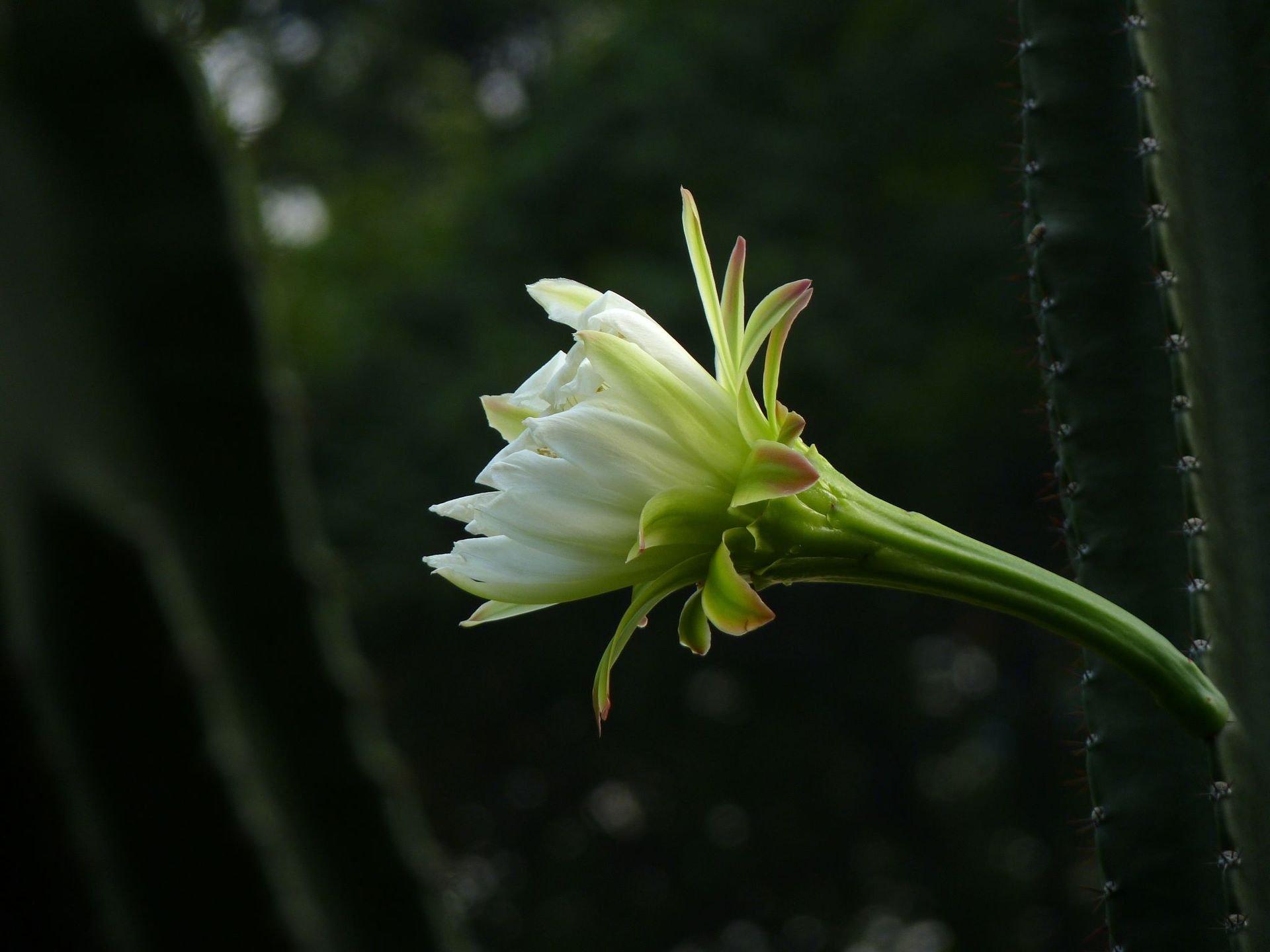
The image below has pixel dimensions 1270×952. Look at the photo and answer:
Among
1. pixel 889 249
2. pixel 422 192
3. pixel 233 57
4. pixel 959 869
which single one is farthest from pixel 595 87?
pixel 959 869

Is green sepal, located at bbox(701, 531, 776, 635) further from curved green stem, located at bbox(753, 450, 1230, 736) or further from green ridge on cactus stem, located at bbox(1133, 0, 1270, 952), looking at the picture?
green ridge on cactus stem, located at bbox(1133, 0, 1270, 952)

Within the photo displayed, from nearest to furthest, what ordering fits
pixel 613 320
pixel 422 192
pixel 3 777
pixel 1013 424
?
pixel 613 320 → pixel 3 777 → pixel 1013 424 → pixel 422 192

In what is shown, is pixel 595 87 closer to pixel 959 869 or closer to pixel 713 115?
pixel 713 115

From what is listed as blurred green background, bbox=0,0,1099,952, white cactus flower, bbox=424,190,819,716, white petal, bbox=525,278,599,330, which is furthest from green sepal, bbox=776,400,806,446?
blurred green background, bbox=0,0,1099,952

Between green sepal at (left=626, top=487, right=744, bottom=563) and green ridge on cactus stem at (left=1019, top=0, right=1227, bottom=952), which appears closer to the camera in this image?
green sepal at (left=626, top=487, right=744, bottom=563)

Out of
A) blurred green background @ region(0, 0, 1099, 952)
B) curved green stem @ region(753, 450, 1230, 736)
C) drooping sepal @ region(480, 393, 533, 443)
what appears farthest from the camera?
blurred green background @ region(0, 0, 1099, 952)

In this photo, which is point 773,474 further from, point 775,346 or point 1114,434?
point 1114,434

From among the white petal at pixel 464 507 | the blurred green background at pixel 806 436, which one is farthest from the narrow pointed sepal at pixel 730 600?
the blurred green background at pixel 806 436
